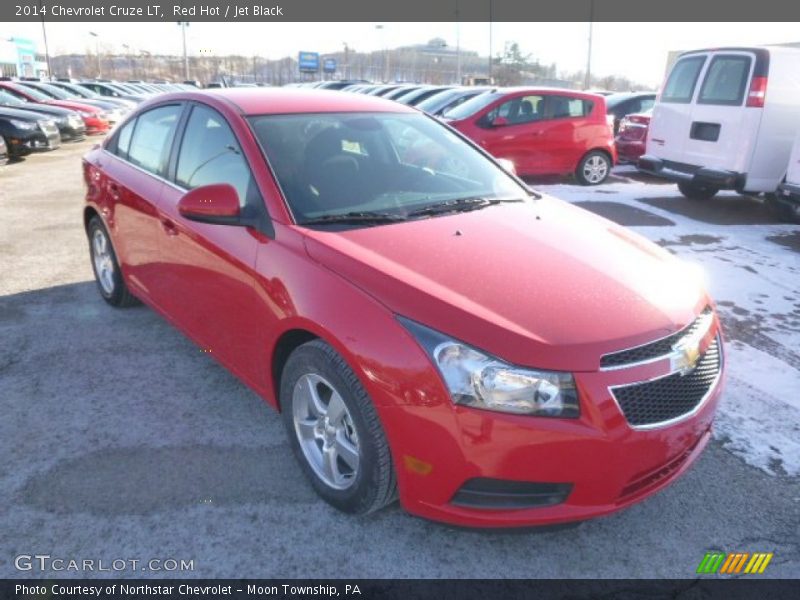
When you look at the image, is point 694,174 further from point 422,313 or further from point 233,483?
point 233,483

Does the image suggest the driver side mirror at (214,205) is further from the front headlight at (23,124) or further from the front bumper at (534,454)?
the front headlight at (23,124)

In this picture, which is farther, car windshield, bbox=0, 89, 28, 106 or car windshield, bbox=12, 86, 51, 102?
car windshield, bbox=12, 86, 51, 102

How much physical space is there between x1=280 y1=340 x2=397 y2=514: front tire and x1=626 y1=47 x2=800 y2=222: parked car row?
6460 mm

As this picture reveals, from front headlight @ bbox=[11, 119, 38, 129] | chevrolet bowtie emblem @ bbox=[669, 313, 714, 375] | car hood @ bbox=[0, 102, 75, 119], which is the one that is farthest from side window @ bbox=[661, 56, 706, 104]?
car hood @ bbox=[0, 102, 75, 119]

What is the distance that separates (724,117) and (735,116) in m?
0.16

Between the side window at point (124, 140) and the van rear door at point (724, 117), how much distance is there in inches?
271

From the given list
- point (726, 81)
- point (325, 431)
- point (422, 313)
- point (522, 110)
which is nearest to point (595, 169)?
point (522, 110)

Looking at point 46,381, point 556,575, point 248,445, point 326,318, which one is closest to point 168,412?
point 248,445

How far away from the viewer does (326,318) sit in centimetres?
233

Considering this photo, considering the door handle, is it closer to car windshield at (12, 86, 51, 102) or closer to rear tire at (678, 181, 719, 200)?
rear tire at (678, 181, 719, 200)

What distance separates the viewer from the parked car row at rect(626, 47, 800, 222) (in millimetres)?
7402

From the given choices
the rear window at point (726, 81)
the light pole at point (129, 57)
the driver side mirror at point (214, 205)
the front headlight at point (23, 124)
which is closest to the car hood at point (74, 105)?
the front headlight at point (23, 124)

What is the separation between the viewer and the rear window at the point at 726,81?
298 inches

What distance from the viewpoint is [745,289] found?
5.26 metres
